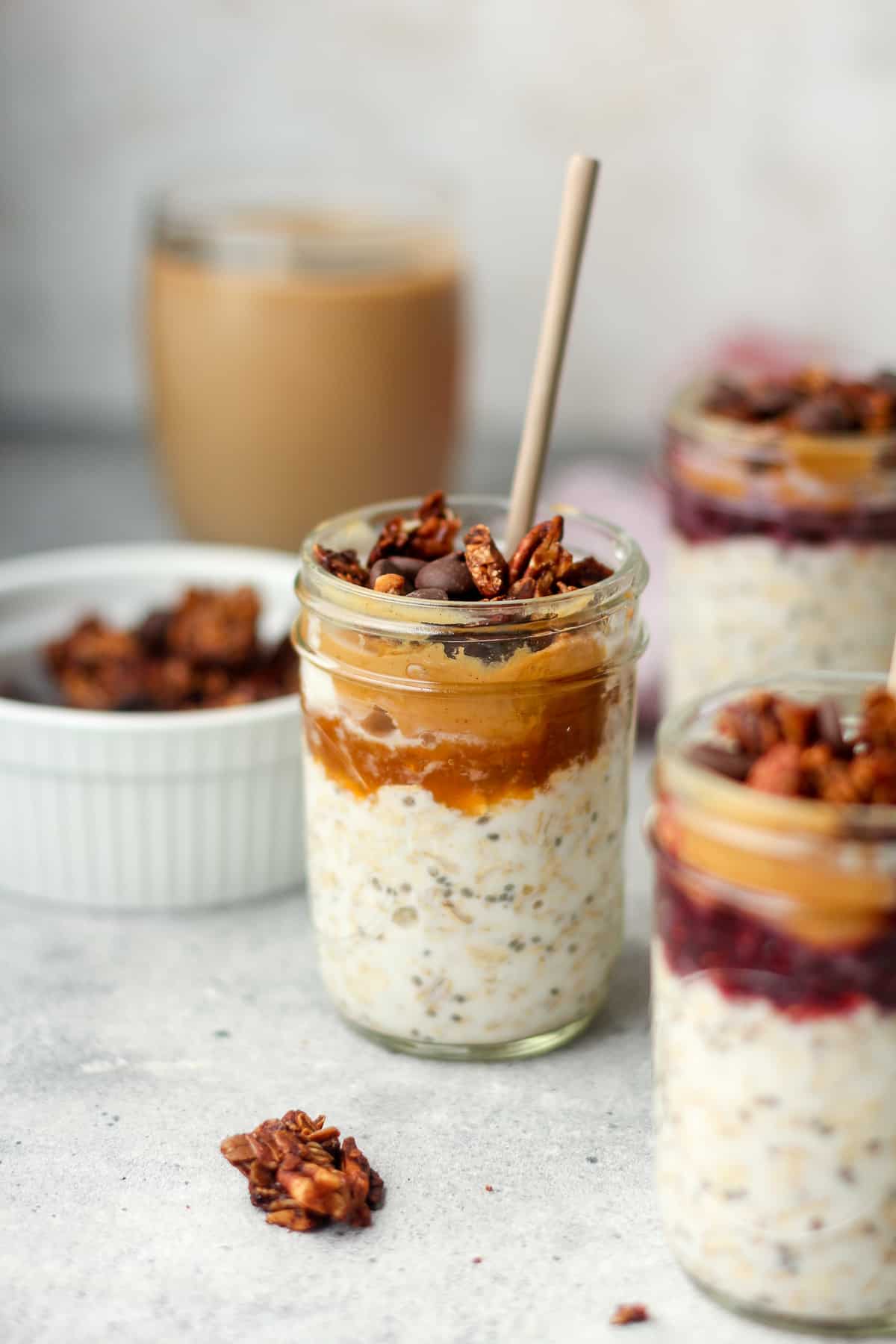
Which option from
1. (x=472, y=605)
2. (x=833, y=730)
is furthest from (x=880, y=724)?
(x=472, y=605)

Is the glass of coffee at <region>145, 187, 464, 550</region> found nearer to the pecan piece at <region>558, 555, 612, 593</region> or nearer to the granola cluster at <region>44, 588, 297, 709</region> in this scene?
the granola cluster at <region>44, 588, 297, 709</region>

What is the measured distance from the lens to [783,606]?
52.5 inches

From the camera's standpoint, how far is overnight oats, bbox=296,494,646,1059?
0.96 metres

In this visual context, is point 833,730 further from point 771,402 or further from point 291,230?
point 291,230

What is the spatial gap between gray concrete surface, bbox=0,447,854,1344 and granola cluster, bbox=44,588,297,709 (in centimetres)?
18

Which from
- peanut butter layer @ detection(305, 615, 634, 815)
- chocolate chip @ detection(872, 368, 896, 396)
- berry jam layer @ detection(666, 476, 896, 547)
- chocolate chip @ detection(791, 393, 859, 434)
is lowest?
peanut butter layer @ detection(305, 615, 634, 815)

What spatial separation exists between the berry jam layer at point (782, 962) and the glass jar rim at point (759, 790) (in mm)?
49

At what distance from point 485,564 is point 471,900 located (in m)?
0.21

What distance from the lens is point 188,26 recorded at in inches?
87.1

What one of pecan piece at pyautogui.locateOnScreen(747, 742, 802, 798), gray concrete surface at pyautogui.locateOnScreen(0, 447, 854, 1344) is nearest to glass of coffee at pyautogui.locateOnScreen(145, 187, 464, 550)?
gray concrete surface at pyautogui.locateOnScreen(0, 447, 854, 1344)

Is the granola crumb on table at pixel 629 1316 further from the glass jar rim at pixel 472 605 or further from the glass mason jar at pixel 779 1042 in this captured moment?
the glass jar rim at pixel 472 605

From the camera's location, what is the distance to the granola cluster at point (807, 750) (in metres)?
0.77

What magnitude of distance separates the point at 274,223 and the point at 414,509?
36.8 inches

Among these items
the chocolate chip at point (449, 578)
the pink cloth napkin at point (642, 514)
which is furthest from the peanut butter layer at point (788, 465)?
the chocolate chip at point (449, 578)
